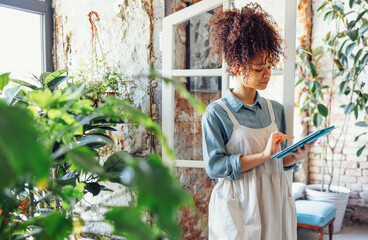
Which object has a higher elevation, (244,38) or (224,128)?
(244,38)

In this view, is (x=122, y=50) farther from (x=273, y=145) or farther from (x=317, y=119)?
(x=317, y=119)

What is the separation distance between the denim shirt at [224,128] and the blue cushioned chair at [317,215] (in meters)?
1.96

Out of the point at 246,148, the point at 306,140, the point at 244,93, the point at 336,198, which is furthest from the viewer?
the point at 336,198

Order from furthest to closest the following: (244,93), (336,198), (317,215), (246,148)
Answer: (336,198)
(317,215)
(244,93)
(246,148)

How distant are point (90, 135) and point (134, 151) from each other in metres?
0.60

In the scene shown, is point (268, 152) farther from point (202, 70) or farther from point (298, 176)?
point (298, 176)

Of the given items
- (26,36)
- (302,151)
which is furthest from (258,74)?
(26,36)

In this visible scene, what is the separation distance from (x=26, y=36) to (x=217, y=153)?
1.69 m

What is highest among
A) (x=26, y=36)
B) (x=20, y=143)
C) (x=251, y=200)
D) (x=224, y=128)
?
(x=26, y=36)

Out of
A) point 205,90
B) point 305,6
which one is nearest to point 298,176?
point 305,6

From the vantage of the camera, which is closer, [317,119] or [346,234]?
[317,119]

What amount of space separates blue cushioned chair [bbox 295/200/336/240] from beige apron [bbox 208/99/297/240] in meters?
1.79

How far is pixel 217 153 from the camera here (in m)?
1.68

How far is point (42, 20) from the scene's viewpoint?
263cm
